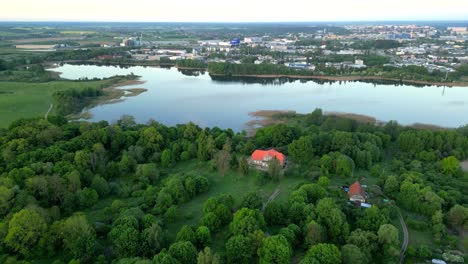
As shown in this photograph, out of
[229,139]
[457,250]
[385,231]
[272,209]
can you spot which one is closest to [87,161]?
[229,139]

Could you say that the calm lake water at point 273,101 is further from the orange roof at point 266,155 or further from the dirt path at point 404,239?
the dirt path at point 404,239

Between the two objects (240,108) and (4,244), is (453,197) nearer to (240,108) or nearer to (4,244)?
(4,244)

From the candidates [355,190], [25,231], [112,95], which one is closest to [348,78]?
[112,95]

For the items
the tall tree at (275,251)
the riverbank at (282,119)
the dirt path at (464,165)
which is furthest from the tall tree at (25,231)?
the dirt path at (464,165)

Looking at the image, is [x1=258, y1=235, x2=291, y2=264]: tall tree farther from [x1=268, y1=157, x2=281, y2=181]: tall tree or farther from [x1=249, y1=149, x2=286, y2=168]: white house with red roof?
[x1=249, y1=149, x2=286, y2=168]: white house with red roof

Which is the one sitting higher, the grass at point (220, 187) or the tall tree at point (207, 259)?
the tall tree at point (207, 259)

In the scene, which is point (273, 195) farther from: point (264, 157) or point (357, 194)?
point (357, 194)
